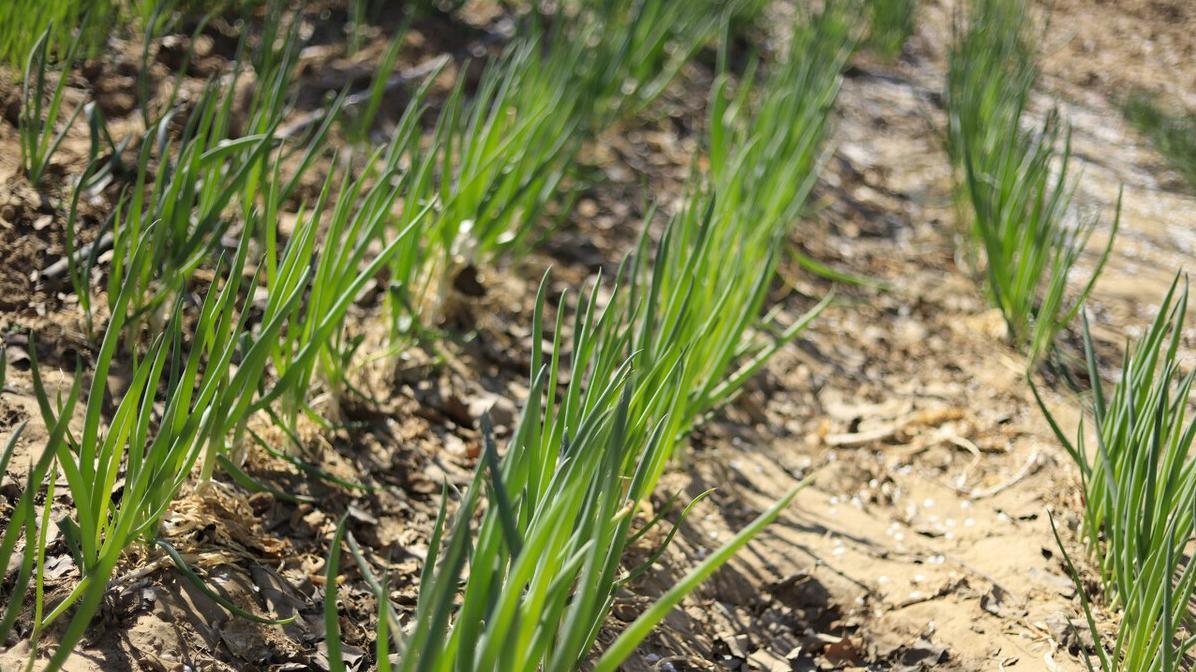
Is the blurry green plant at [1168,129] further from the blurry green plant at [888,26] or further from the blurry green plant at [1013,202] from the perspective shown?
the blurry green plant at [888,26]

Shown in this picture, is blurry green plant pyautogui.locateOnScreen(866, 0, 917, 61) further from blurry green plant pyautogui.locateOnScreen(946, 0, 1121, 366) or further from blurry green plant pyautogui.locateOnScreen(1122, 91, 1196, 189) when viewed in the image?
blurry green plant pyautogui.locateOnScreen(946, 0, 1121, 366)

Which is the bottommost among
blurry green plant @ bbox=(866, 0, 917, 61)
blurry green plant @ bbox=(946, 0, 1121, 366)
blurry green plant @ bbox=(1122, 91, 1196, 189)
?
blurry green plant @ bbox=(946, 0, 1121, 366)

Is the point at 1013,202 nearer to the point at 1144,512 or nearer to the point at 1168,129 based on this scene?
the point at 1144,512

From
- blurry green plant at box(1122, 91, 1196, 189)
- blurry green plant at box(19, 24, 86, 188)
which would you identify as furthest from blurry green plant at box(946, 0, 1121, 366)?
blurry green plant at box(19, 24, 86, 188)

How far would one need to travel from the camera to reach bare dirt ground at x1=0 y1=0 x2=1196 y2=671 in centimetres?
142

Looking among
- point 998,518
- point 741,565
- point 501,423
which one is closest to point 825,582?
point 741,565

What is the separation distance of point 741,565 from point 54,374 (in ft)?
3.91

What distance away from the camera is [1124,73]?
5066 mm

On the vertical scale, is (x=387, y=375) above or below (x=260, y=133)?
below

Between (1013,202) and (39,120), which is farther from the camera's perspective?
(1013,202)

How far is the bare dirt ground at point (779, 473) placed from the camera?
4.67 ft

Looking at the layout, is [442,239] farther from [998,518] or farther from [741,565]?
[998,518]

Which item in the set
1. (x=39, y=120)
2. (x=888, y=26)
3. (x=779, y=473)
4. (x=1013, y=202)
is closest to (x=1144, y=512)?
(x=779, y=473)

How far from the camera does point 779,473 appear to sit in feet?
6.89
